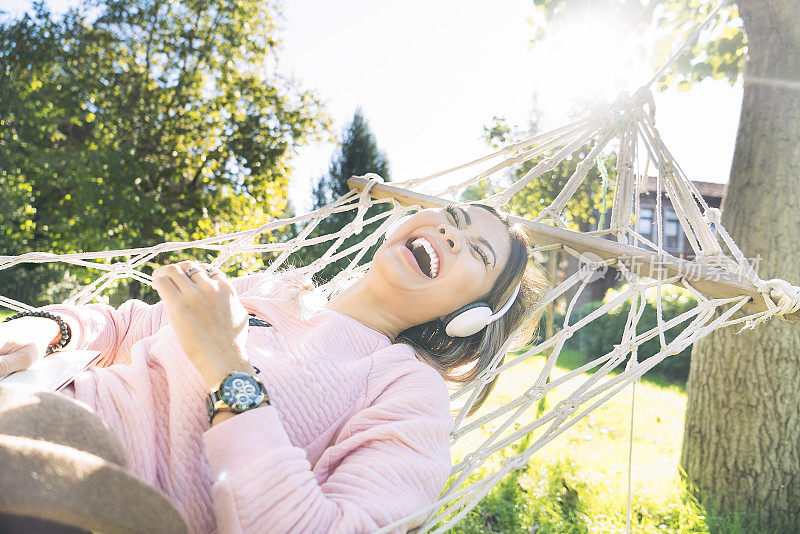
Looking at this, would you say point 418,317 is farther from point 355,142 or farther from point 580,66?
point 355,142

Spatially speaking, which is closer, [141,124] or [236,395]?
[236,395]

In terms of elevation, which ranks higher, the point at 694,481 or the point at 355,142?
→ the point at 355,142

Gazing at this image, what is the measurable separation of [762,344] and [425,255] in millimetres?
1897

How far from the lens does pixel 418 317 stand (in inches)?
55.6

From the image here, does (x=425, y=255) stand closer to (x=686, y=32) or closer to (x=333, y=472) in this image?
(x=333, y=472)

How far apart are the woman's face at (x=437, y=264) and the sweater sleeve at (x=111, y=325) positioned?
0.39m

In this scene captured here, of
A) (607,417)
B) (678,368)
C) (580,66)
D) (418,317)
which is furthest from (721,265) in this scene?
(678,368)

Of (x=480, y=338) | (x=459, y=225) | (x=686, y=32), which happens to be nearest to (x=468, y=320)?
(x=480, y=338)

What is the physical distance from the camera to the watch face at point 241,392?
2.82ft

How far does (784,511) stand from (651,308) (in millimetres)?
5557

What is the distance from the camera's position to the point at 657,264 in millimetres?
1481

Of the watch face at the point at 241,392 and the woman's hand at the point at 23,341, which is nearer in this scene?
the watch face at the point at 241,392

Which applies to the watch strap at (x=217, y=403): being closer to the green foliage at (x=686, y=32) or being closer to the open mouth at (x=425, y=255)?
the open mouth at (x=425, y=255)

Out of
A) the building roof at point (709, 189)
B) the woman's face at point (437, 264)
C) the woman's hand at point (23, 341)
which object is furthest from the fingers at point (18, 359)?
the building roof at point (709, 189)
